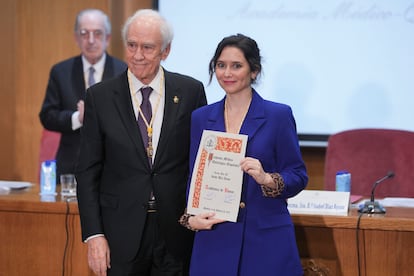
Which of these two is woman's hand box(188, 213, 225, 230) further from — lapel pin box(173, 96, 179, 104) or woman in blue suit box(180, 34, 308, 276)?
lapel pin box(173, 96, 179, 104)

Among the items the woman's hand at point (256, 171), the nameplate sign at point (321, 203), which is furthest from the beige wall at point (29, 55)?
the woman's hand at point (256, 171)

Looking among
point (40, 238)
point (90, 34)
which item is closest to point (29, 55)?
point (90, 34)

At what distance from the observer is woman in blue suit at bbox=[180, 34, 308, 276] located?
9.55 feet

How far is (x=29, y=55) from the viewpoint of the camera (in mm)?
6520

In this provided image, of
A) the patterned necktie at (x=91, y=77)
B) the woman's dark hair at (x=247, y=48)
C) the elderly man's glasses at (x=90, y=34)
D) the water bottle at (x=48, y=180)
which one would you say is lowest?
the water bottle at (x=48, y=180)

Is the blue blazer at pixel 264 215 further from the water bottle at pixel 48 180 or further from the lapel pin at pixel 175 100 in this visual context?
the water bottle at pixel 48 180

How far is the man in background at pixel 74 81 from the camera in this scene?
5.00 m

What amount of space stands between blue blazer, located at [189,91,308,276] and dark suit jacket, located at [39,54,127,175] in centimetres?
221

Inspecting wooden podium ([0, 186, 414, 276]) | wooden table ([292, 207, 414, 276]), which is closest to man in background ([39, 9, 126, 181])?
wooden podium ([0, 186, 414, 276])

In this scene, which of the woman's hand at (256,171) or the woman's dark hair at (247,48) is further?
the woman's dark hair at (247,48)

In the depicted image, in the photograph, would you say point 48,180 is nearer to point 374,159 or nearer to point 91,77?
point 91,77

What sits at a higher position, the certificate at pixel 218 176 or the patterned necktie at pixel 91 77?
the patterned necktie at pixel 91 77

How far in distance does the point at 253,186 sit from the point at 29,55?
406cm

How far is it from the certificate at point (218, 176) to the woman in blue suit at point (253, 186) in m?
0.04
